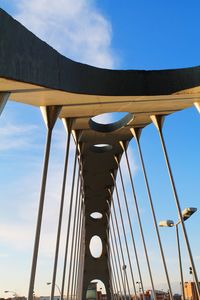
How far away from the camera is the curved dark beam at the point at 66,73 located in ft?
40.8

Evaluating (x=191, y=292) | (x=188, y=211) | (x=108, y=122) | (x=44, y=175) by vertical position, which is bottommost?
(x=44, y=175)

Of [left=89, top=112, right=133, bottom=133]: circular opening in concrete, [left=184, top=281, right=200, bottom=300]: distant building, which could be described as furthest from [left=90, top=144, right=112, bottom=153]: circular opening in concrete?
[left=184, top=281, right=200, bottom=300]: distant building

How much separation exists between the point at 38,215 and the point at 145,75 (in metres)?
8.39

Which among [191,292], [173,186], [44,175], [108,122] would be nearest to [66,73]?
[44,175]

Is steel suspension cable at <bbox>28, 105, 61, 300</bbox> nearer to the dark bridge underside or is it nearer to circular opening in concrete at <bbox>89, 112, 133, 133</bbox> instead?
the dark bridge underside

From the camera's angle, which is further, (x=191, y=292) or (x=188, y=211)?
(x=191, y=292)

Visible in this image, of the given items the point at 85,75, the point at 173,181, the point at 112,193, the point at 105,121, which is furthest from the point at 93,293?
the point at 85,75

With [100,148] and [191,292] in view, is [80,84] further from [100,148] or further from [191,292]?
[191,292]

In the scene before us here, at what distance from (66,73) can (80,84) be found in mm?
1392

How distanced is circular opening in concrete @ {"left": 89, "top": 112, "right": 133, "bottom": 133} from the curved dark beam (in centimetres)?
1084

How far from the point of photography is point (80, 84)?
18.2 m

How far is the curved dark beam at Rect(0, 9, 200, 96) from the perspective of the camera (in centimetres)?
1243

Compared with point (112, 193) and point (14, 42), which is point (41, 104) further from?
point (112, 193)

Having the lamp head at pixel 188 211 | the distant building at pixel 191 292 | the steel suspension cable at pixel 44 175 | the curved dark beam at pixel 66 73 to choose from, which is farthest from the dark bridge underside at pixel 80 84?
the distant building at pixel 191 292
